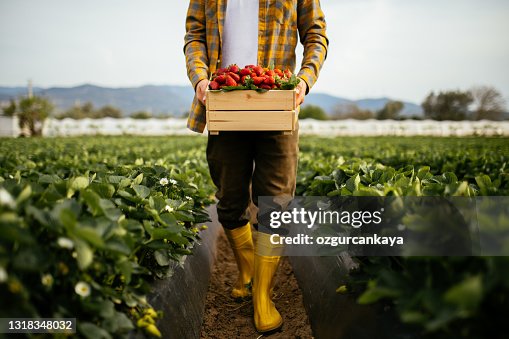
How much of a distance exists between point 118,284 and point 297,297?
1.74 meters

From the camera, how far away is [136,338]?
60.6 inches

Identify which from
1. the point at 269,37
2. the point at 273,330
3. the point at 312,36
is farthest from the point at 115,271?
the point at 312,36

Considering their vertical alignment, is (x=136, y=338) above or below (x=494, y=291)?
below

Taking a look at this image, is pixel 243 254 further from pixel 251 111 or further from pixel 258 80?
pixel 258 80

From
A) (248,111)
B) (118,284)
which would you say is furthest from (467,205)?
(118,284)

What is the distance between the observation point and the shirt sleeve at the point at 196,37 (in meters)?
2.66

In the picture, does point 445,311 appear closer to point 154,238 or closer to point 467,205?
point 467,205

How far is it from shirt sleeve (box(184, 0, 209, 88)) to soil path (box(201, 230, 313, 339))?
1587 mm

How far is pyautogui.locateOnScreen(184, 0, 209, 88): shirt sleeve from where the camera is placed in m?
2.66

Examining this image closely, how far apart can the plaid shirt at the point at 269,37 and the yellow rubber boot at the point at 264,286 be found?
2.88 feet

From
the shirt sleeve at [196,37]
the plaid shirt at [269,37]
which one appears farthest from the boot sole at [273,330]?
the shirt sleeve at [196,37]

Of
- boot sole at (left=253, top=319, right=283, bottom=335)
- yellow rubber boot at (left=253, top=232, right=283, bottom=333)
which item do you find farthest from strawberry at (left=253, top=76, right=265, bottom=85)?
boot sole at (left=253, top=319, right=283, bottom=335)

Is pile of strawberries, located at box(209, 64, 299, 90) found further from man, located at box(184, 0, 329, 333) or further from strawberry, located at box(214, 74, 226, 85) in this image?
man, located at box(184, 0, 329, 333)

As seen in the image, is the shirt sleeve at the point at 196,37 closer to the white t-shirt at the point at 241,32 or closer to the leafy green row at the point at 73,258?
the white t-shirt at the point at 241,32
